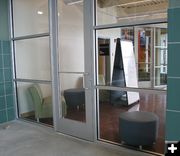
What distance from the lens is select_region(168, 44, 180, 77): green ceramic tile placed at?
5.97ft

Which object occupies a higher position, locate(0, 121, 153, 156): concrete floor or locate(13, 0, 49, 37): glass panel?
locate(13, 0, 49, 37): glass panel

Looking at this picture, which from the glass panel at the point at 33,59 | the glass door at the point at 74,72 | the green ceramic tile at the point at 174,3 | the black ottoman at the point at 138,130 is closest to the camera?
the green ceramic tile at the point at 174,3

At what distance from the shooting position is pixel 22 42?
14.6 feet

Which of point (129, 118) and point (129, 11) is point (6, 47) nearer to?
point (129, 11)

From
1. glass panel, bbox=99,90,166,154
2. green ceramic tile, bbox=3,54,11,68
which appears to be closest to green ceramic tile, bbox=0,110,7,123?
green ceramic tile, bbox=3,54,11,68

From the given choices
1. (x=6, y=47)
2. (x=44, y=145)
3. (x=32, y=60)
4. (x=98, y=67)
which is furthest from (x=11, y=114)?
(x=98, y=67)

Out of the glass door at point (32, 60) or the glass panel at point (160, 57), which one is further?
the glass door at point (32, 60)

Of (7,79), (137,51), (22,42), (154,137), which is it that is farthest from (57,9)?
(154,137)

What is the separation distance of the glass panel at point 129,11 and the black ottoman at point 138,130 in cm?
141

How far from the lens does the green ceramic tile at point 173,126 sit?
189 centimetres

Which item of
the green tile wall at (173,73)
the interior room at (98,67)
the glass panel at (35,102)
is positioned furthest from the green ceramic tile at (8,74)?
the green tile wall at (173,73)

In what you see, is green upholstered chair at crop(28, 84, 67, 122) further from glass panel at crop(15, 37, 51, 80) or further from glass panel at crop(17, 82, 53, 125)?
glass panel at crop(15, 37, 51, 80)

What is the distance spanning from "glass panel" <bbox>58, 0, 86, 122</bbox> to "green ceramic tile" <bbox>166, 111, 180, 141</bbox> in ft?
5.90

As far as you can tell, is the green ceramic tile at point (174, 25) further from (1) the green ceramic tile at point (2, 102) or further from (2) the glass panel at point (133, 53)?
(1) the green ceramic tile at point (2, 102)
